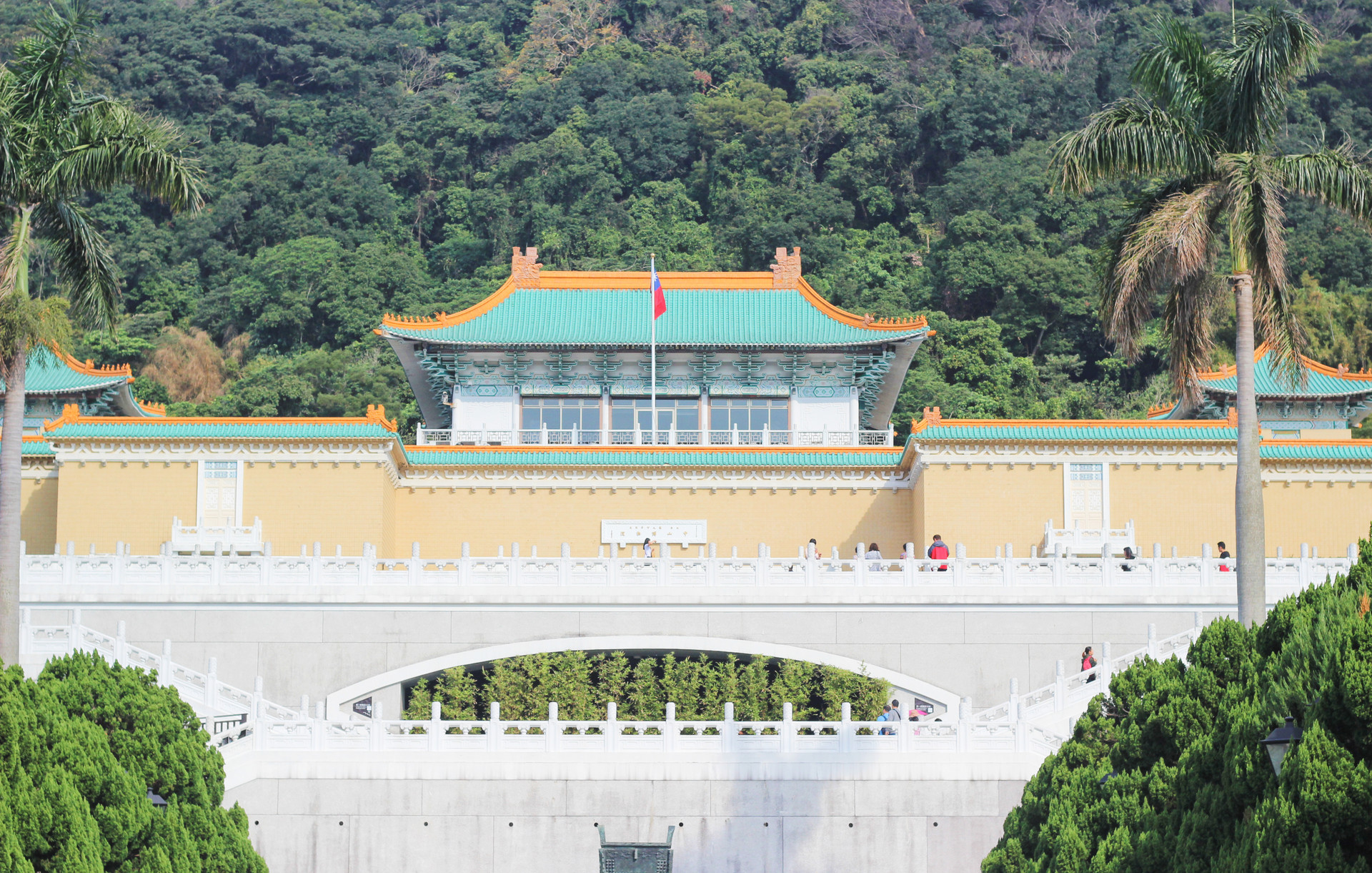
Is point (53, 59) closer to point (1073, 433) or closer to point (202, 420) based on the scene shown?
point (202, 420)

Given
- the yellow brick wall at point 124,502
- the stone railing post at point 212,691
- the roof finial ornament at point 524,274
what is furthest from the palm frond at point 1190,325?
the roof finial ornament at point 524,274

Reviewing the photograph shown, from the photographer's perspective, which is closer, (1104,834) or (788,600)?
(1104,834)

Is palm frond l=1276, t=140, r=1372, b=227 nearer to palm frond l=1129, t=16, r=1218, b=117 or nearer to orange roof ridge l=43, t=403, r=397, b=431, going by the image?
palm frond l=1129, t=16, r=1218, b=117

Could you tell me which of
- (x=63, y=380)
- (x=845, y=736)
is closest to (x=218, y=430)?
(x=63, y=380)

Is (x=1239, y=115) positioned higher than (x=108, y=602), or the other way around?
(x=1239, y=115)

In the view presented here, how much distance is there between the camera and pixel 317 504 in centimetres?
3322

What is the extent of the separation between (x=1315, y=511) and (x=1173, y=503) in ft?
10.6

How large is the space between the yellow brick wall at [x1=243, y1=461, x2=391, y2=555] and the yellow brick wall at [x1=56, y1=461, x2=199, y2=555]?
132cm

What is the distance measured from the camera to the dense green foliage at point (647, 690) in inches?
1053

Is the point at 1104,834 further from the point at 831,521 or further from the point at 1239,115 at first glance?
the point at 831,521

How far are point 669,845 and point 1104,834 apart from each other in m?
7.38

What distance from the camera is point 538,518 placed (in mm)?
35000

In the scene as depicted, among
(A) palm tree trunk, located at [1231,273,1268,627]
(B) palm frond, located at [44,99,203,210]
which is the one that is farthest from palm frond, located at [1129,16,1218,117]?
(B) palm frond, located at [44,99,203,210]

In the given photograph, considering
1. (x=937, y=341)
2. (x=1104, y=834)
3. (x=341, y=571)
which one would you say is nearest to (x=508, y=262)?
(x=937, y=341)
